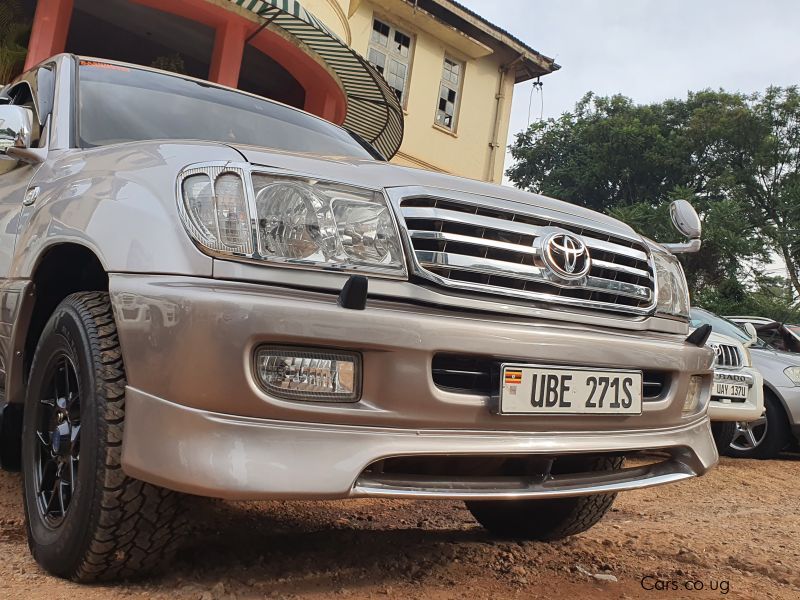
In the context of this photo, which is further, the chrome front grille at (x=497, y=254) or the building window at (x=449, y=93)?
the building window at (x=449, y=93)

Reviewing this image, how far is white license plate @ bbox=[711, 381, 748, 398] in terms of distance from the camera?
5.59 metres

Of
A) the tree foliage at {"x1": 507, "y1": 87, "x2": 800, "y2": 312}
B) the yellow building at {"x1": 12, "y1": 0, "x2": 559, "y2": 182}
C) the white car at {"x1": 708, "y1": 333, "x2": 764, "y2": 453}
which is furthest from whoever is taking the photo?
the tree foliage at {"x1": 507, "y1": 87, "x2": 800, "y2": 312}

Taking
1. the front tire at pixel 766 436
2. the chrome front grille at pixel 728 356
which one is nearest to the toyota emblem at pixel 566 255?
the chrome front grille at pixel 728 356

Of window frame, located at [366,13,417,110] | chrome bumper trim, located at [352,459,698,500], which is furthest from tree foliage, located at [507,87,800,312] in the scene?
chrome bumper trim, located at [352,459,698,500]

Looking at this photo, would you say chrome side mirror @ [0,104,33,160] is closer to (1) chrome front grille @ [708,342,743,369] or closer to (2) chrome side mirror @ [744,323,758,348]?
(1) chrome front grille @ [708,342,743,369]

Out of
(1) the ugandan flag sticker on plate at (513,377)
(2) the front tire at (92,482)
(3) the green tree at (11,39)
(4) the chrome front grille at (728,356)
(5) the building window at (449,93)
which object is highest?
(5) the building window at (449,93)

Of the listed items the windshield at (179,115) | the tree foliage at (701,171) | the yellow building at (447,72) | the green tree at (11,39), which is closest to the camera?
the windshield at (179,115)

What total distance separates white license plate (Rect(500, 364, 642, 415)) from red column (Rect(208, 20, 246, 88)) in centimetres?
774

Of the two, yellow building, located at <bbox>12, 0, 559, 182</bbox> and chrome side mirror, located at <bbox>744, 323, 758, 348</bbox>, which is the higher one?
yellow building, located at <bbox>12, 0, 559, 182</bbox>

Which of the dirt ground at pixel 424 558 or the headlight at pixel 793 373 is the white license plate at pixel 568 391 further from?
the headlight at pixel 793 373

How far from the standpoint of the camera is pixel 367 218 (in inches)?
72.3

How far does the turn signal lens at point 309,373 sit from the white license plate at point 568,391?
1.29 feet

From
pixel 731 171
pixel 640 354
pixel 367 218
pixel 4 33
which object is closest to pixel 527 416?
pixel 640 354

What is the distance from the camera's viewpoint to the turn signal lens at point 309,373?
1.63 m
